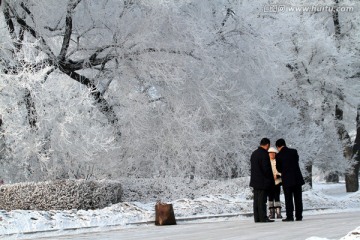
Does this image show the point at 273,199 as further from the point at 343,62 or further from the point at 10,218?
the point at 343,62

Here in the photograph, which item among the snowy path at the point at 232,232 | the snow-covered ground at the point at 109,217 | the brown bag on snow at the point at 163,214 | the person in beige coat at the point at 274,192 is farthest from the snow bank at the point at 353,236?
the person in beige coat at the point at 274,192

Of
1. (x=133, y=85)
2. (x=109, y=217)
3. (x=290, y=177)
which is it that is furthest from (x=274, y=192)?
(x=133, y=85)

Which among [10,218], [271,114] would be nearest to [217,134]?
[271,114]

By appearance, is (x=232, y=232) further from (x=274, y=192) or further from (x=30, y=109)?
(x=30, y=109)

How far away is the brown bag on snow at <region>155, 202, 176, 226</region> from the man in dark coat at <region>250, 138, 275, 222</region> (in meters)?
1.76

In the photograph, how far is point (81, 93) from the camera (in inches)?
851

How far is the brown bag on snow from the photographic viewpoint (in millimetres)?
15305

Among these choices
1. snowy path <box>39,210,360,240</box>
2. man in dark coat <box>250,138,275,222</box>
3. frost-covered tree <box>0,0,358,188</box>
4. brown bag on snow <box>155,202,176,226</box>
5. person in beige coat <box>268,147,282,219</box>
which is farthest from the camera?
frost-covered tree <box>0,0,358,188</box>

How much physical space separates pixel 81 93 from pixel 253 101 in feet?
25.8

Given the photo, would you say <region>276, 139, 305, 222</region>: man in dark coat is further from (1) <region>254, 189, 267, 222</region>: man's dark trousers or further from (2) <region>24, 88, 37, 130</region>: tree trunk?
(2) <region>24, 88, 37, 130</region>: tree trunk

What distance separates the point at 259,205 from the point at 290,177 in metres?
0.93

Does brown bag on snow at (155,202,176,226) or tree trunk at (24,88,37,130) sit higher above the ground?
tree trunk at (24,88,37,130)

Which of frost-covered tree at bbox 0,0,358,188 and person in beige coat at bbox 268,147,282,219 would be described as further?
frost-covered tree at bbox 0,0,358,188

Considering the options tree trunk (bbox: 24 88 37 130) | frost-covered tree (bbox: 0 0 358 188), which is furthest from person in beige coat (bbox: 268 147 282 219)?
tree trunk (bbox: 24 88 37 130)
